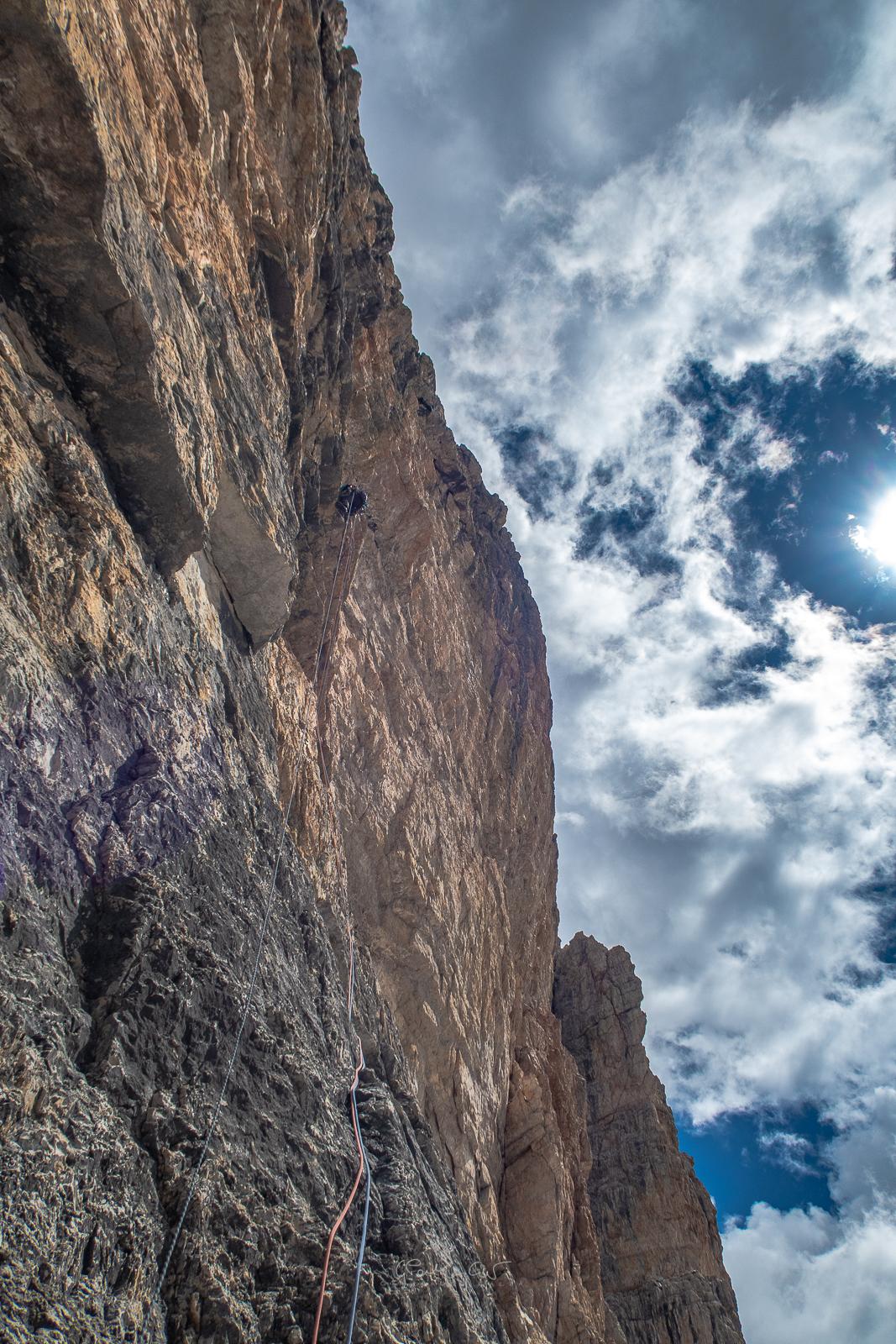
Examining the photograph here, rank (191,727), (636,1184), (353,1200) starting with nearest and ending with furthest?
(353,1200)
(191,727)
(636,1184)

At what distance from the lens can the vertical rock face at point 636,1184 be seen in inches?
1046

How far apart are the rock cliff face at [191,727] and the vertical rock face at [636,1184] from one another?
18009 mm

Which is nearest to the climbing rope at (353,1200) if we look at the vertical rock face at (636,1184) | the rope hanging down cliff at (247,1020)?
the rope hanging down cliff at (247,1020)

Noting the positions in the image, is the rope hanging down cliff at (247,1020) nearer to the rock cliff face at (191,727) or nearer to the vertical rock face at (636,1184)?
the rock cliff face at (191,727)

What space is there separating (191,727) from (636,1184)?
31.1 metres

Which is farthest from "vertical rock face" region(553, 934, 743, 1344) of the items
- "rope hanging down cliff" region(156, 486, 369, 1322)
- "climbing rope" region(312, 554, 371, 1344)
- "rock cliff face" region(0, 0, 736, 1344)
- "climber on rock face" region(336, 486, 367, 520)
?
"climber on rock face" region(336, 486, 367, 520)

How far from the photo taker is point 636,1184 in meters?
29.4

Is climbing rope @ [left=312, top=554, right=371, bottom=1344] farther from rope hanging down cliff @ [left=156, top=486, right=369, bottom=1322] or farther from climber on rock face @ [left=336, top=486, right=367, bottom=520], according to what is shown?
climber on rock face @ [left=336, top=486, right=367, bottom=520]

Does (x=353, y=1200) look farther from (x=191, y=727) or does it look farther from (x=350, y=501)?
(x=350, y=501)

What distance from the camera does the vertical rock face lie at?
87.1ft

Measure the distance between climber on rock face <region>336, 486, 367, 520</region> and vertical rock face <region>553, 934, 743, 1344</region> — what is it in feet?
87.7

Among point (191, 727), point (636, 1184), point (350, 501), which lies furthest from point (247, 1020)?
point (636, 1184)

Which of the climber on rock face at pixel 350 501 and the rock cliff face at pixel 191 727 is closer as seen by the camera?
the rock cliff face at pixel 191 727

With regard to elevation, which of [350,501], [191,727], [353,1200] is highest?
[350,501]
